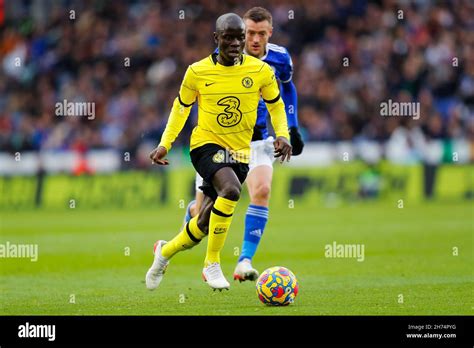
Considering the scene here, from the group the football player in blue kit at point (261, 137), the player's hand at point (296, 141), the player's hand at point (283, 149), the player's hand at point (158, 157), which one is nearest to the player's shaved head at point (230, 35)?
the player's hand at point (283, 149)

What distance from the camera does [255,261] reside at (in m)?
12.7

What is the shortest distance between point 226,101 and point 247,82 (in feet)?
0.82

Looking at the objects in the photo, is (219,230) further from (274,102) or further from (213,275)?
(274,102)

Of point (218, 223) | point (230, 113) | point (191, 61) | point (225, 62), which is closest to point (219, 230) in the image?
point (218, 223)

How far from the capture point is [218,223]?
28.9 ft

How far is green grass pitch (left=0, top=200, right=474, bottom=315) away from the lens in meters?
8.56

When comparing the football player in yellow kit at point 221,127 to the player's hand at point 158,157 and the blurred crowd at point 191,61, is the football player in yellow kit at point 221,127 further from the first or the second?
the blurred crowd at point 191,61

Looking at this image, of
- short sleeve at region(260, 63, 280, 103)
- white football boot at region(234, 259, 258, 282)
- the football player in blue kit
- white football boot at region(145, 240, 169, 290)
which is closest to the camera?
short sleeve at region(260, 63, 280, 103)

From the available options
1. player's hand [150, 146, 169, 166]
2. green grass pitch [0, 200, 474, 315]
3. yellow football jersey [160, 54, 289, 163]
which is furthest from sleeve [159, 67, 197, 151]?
green grass pitch [0, 200, 474, 315]

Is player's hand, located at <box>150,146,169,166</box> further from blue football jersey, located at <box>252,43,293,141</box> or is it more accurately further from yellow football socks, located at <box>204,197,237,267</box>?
blue football jersey, located at <box>252,43,293,141</box>

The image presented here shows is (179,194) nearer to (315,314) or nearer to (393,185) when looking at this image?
(393,185)

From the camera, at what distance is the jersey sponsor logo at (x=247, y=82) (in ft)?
29.2

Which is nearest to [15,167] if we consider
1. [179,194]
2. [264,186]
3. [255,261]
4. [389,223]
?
[179,194]

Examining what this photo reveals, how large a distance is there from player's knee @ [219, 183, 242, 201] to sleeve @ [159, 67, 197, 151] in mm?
642
